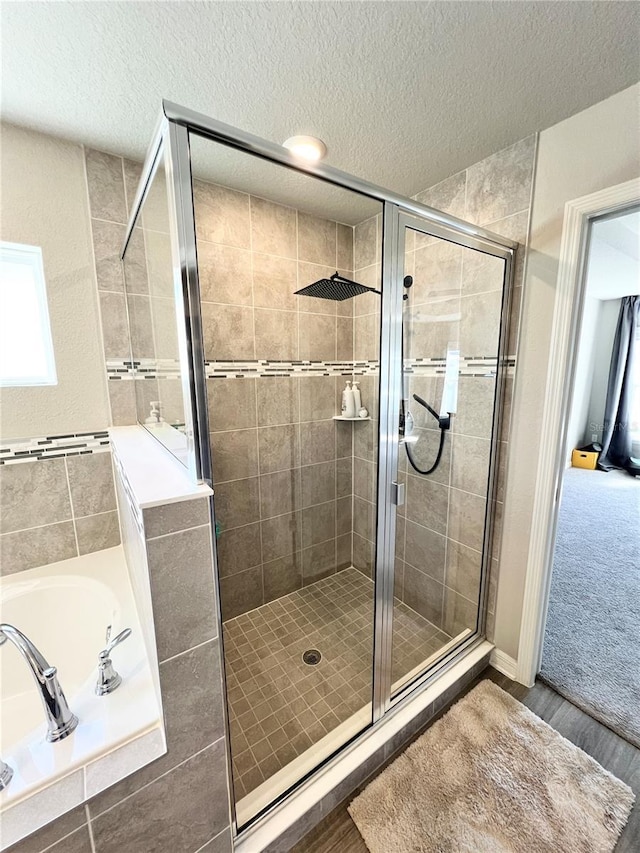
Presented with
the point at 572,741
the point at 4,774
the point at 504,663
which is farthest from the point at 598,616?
the point at 4,774

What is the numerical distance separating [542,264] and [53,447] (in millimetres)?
2254

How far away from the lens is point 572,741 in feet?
4.34

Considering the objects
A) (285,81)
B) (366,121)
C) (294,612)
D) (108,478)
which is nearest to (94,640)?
(108,478)

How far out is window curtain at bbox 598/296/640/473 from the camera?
4395 millimetres

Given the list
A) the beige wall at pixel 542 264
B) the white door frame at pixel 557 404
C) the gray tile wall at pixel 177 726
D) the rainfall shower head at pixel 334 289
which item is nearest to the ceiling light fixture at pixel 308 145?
the rainfall shower head at pixel 334 289

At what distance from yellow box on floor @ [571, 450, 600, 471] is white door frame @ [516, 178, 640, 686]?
4.18 metres

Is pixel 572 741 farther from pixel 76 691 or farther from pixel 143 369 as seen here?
pixel 143 369

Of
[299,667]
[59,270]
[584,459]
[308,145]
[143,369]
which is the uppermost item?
[308,145]

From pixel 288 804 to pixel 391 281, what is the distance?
5.73 ft

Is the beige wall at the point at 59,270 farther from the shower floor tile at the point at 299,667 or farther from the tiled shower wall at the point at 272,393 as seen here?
the shower floor tile at the point at 299,667

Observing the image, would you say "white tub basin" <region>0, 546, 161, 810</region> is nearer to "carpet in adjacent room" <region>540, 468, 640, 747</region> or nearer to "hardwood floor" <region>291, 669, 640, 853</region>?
"hardwood floor" <region>291, 669, 640, 853</region>

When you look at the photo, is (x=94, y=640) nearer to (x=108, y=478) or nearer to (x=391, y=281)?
(x=108, y=478)

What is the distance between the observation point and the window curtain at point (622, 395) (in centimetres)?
439

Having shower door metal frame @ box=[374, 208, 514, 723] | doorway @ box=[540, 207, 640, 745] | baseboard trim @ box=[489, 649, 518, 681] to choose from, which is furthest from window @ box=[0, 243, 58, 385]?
baseboard trim @ box=[489, 649, 518, 681]
